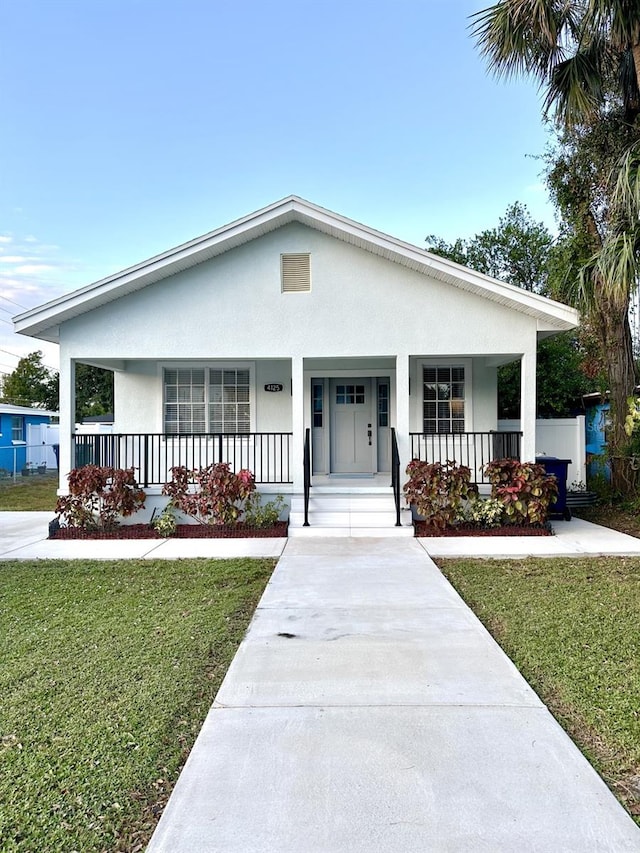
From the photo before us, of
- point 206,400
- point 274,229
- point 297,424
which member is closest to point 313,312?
point 274,229

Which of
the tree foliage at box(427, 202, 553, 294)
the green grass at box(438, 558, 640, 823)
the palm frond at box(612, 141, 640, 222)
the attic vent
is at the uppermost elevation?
the tree foliage at box(427, 202, 553, 294)

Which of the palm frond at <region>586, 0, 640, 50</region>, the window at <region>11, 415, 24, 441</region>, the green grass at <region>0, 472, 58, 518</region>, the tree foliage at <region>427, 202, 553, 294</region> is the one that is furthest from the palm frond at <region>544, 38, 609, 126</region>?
the window at <region>11, 415, 24, 441</region>

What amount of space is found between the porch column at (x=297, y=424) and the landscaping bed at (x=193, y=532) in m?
0.83

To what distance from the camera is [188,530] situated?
9.21 metres

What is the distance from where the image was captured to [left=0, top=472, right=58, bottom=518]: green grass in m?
13.1

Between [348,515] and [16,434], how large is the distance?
20859mm

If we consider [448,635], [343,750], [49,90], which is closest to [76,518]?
[448,635]

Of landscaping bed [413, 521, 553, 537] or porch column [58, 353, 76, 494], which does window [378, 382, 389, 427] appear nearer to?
landscaping bed [413, 521, 553, 537]

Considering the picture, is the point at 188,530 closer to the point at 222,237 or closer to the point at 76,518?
the point at 76,518

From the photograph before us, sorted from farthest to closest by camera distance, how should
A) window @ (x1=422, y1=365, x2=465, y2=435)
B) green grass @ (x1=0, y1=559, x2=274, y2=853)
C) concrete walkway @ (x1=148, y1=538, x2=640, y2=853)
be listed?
1. window @ (x1=422, y1=365, x2=465, y2=435)
2. green grass @ (x1=0, y1=559, x2=274, y2=853)
3. concrete walkway @ (x1=148, y1=538, x2=640, y2=853)

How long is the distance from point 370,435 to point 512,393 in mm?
6261

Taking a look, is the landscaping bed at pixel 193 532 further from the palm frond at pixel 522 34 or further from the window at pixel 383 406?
the palm frond at pixel 522 34

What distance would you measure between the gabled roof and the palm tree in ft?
3.50

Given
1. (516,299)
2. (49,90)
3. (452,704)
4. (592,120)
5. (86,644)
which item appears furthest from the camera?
(49,90)
